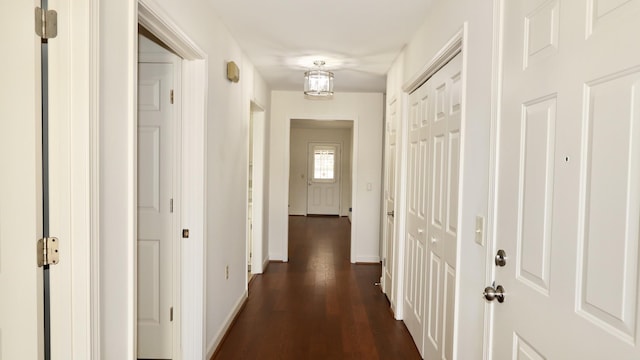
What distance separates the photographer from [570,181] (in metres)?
1.10

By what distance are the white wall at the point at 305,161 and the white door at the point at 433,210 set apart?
7.71m

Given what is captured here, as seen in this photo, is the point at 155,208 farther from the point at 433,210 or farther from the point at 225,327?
the point at 433,210

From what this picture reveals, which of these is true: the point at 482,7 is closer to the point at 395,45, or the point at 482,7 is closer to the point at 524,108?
the point at 524,108

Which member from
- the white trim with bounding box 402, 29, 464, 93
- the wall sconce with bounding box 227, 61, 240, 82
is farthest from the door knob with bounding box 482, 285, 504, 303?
the wall sconce with bounding box 227, 61, 240, 82

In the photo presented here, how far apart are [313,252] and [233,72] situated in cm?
383

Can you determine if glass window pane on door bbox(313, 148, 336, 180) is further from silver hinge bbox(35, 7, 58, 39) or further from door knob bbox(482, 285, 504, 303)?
silver hinge bbox(35, 7, 58, 39)

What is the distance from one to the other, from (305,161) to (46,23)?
1001 centimetres

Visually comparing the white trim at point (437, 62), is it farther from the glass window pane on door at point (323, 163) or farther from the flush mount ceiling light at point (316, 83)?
the glass window pane on door at point (323, 163)

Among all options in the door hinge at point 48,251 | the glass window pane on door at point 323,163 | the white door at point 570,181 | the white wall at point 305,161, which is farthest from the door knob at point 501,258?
the glass window pane on door at point 323,163

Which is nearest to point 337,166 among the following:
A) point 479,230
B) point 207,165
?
point 207,165

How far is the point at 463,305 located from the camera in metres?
1.98

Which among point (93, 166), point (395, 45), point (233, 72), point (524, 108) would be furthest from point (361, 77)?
point (93, 166)

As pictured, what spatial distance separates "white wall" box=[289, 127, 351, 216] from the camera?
11.2 m

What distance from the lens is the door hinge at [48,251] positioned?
1.26m
